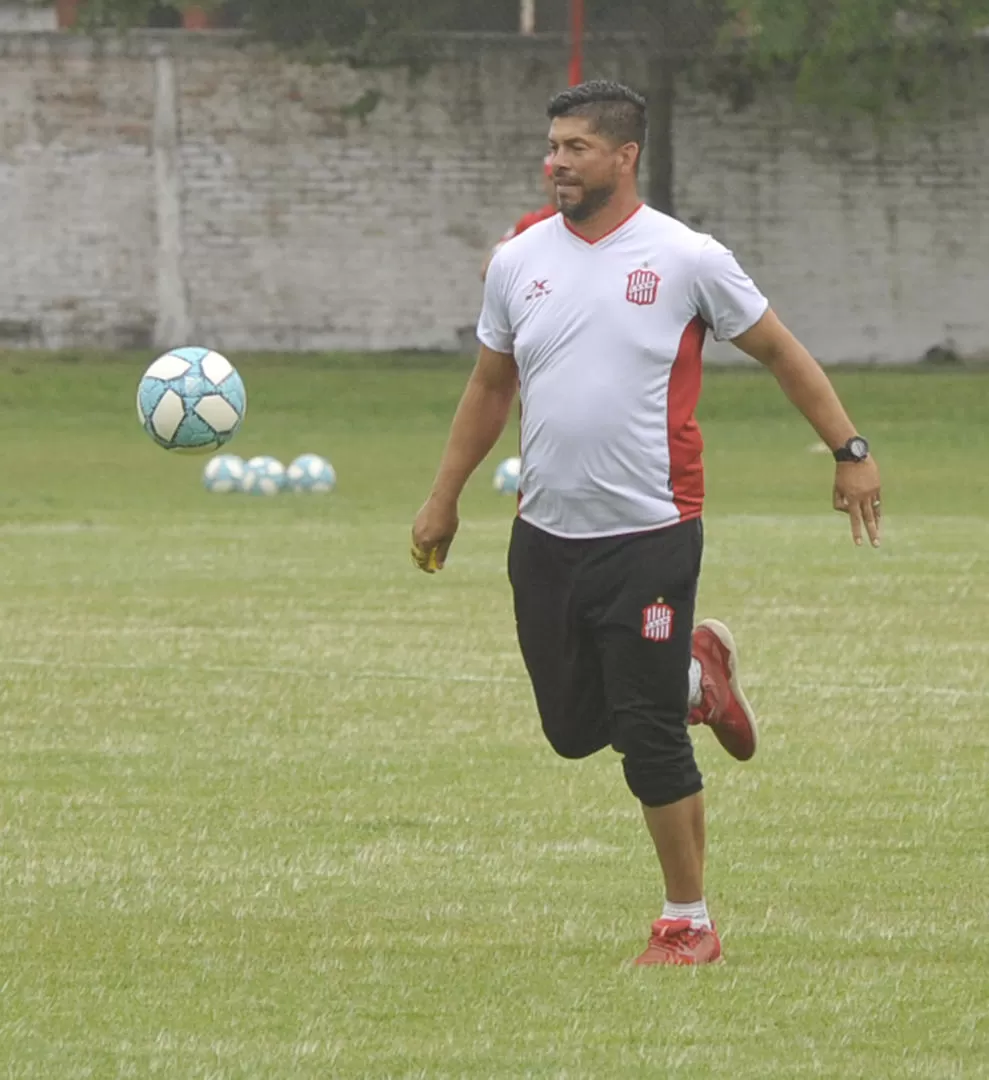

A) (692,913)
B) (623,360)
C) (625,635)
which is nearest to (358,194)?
(623,360)

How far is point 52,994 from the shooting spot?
6074 mm

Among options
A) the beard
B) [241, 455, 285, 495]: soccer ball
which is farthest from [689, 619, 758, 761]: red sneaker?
[241, 455, 285, 495]: soccer ball

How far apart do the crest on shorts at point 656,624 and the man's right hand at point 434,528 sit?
63 centimetres

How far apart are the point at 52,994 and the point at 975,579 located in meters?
9.75

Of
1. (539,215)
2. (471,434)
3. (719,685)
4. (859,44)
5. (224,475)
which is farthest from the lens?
(859,44)

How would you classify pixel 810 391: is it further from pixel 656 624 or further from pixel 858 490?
pixel 656 624

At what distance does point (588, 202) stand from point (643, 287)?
25 cm

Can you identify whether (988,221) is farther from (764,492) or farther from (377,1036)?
(377,1036)

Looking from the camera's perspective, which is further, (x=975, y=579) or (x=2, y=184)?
(x=2, y=184)

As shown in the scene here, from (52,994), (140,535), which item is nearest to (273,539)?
(140,535)

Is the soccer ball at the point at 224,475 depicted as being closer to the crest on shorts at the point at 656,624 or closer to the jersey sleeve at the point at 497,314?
the jersey sleeve at the point at 497,314

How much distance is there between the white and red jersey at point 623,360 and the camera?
6.42m

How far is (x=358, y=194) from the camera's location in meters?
33.6

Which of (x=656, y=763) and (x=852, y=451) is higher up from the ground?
(x=852, y=451)
